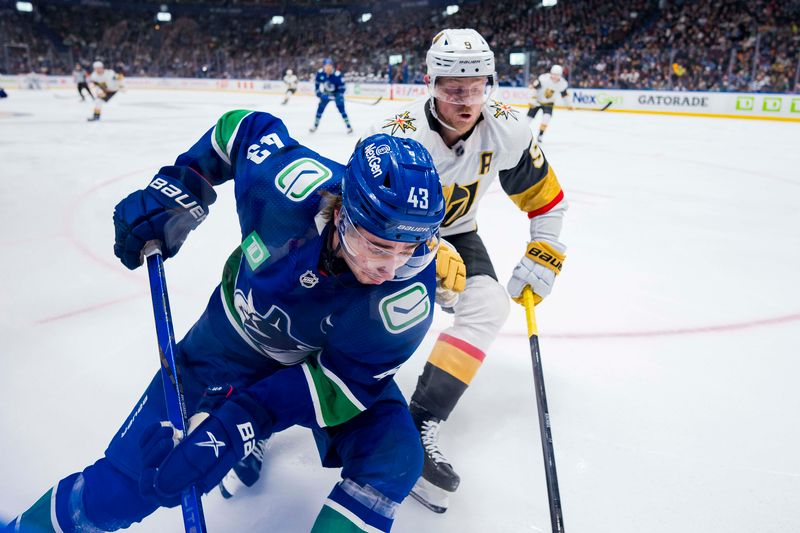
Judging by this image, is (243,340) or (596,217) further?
(596,217)

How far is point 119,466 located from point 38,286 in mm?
2290

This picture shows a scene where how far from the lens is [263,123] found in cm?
171

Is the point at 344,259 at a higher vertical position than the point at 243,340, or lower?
higher

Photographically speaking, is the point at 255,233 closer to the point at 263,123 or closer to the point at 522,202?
the point at 263,123

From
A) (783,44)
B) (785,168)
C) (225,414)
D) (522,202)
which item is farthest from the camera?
(783,44)

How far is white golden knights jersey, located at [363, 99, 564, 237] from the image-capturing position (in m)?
2.17

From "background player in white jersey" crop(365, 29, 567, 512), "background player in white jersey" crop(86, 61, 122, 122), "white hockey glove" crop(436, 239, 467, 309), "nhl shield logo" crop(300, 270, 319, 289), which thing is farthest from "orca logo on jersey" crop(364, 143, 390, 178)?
"background player in white jersey" crop(86, 61, 122, 122)

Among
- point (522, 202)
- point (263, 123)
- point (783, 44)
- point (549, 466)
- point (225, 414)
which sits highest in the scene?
point (783, 44)

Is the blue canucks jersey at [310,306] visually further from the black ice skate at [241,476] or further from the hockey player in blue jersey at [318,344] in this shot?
the black ice skate at [241,476]

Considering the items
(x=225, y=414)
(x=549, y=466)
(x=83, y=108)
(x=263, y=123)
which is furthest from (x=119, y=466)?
(x=83, y=108)

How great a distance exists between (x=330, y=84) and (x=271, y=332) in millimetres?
9595

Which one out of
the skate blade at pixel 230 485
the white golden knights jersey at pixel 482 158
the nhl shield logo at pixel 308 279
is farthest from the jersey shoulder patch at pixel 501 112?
the skate blade at pixel 230 485

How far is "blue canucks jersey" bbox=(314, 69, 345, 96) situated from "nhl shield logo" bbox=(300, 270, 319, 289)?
9437 mm

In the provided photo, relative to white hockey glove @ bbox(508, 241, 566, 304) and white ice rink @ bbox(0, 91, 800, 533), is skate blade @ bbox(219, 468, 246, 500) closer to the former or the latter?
white ice rink @ bbox(0, 91, 800, 533)
